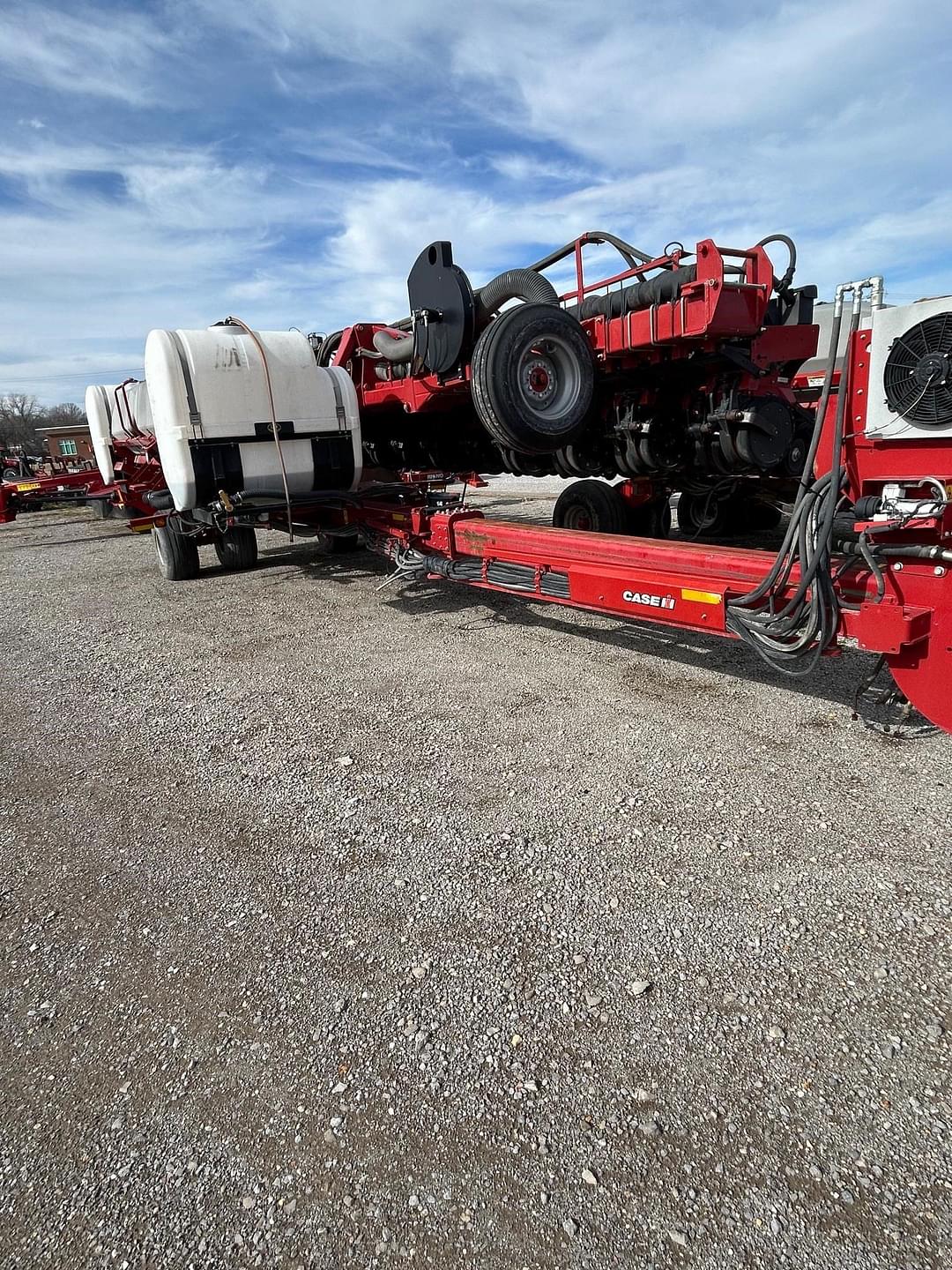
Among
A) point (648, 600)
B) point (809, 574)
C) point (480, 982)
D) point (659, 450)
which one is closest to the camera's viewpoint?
point (480, 982)

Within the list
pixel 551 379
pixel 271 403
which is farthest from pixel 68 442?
pixel 551 379

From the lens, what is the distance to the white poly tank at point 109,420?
11.5 m

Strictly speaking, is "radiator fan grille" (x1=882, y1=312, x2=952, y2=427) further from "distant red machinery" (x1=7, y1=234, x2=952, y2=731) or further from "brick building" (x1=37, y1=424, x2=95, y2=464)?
"brick building" (x1=37, y1=424, x2=95, y2=464)

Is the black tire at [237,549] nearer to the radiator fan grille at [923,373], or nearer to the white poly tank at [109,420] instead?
the white poly tank at [109,420]

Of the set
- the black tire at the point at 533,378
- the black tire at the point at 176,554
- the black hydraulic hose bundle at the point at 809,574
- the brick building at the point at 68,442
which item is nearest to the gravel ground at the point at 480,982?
the black hydraulic hose bundle at the point at 809,574

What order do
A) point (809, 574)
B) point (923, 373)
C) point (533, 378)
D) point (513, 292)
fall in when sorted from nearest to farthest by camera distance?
point (923, 373) → point (809, 574) → point (533, 378) → point (513, 292)

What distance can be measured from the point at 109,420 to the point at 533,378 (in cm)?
962

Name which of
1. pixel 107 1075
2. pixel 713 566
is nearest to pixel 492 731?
pixel 713 566

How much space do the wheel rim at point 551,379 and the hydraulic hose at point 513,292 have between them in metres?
0.43

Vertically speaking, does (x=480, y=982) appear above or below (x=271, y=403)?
below

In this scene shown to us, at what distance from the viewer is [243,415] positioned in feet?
20.5

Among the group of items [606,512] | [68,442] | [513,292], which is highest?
[68,442]

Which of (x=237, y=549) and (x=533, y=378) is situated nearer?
(x=533, y=378)

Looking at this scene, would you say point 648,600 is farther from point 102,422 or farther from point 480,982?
point 102,422
